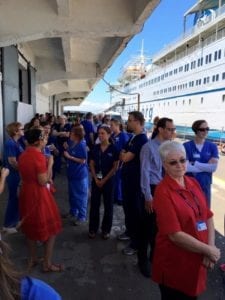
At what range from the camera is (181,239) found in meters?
2.35

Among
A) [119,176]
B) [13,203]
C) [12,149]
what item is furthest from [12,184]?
[119,176]

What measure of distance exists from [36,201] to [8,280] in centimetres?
294

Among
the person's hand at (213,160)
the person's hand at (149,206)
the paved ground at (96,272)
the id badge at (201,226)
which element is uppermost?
the person's hand at (213,160)

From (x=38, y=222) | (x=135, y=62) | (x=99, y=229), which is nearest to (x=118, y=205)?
(x=99, y=229)

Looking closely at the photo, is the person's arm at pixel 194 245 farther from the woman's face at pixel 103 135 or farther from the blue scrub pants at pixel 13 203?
the blue scrub pants at pixel 13 203

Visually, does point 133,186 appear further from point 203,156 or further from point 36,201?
point 36,201

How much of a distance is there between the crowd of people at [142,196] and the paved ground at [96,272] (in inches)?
6.3

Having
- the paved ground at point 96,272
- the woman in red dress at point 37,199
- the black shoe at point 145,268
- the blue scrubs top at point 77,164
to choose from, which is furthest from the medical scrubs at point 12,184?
the black shoe at point 145,268

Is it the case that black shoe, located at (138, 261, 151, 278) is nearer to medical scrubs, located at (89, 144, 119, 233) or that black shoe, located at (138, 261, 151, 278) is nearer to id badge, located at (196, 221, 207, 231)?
medical scrubs, located at (89, 144, 119, 233)

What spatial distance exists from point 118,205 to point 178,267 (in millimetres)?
4870

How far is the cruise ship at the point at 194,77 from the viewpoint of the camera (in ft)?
104

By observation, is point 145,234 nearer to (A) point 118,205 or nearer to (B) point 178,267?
(B) point 178,267

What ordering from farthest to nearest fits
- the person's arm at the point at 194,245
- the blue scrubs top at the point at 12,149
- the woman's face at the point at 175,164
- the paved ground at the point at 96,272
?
the blue scrubs top at the point at 12,149
the paved ground at the point at 96,272
the woman's face at the point at 175,164
the person's arm at the point at 194,245

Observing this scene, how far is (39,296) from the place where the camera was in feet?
4.09
